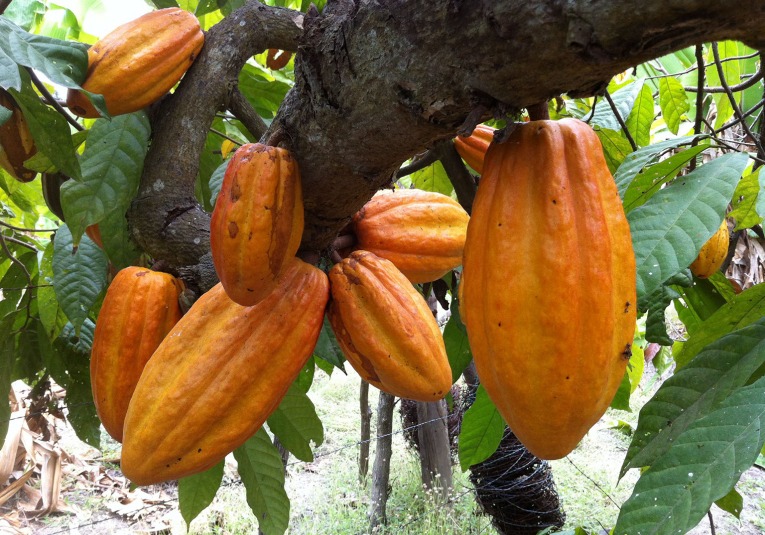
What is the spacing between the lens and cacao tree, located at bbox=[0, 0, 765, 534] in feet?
1.31

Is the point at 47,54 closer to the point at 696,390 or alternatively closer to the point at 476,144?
the point at 476,144

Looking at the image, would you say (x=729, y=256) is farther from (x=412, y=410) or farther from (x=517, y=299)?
(x=412, y=410)

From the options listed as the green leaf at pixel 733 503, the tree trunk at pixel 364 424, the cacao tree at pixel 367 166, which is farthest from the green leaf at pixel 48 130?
the tree trunk at pixel 364 424

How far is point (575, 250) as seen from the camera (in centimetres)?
46

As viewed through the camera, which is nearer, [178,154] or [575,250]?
[575,250]

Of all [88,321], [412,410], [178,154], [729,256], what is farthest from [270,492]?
[412,410]

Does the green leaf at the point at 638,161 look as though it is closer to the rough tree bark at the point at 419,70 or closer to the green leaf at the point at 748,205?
the green leaf at the point at 748,205

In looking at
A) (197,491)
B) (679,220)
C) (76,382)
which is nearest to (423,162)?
(679,220)

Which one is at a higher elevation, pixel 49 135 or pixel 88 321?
pixel 49 135

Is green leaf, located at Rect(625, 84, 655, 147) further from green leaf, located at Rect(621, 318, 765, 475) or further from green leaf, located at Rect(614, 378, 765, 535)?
green leaf, located at Rect(614, 378, 765, 535)

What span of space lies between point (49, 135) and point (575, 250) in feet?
2.42

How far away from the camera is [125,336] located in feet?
2.44

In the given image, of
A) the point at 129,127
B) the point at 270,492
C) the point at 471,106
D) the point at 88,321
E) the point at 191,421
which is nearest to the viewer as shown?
the point at 471,106

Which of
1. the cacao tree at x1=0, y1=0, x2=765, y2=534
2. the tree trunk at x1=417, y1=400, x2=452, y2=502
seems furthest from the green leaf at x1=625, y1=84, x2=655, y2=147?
the tree trunk at x1=417, y1=400, x2=452, y2=502
